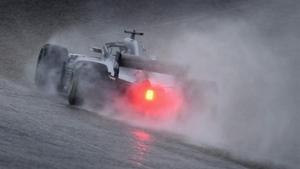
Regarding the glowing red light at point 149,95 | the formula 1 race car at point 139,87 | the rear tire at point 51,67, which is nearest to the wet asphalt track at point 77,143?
the formula 1 race car at point 139,87

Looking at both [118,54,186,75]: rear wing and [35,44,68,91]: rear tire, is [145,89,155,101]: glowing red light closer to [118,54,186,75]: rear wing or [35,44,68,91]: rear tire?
[118,54,186,75]: rear wing

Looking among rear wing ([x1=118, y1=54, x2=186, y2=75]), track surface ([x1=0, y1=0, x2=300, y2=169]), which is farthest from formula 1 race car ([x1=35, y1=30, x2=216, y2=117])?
track surface ([x1=0, y1=0, x2=300, y2=169])

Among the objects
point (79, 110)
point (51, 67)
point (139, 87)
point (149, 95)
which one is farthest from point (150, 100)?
point (51, 67)

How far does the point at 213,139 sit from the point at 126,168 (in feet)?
19.6

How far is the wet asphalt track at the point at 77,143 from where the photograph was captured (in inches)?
453

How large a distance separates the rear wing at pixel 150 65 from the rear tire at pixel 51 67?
2640 mm

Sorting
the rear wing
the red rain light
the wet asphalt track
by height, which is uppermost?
the rear wing

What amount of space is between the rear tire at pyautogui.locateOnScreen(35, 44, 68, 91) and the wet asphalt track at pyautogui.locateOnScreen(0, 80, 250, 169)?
3561 mm

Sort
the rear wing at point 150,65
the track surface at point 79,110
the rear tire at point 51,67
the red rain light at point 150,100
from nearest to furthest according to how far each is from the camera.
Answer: the track surface at point 79,110 < the red rain light at point 150,100 < the rear wing at point 150,65 < the rear tire at point 51,67

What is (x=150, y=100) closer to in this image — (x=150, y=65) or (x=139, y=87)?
(x=139, y=87)

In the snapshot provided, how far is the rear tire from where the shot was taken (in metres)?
21.3

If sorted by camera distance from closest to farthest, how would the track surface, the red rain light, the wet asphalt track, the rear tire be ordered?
1. the wet asphalt track
2. the track surface
3. the red rain light
4. the rear tire

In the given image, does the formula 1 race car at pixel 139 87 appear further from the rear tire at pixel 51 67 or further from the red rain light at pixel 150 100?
the rear tire at pixel 51 67

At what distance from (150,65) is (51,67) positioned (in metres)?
3.84
